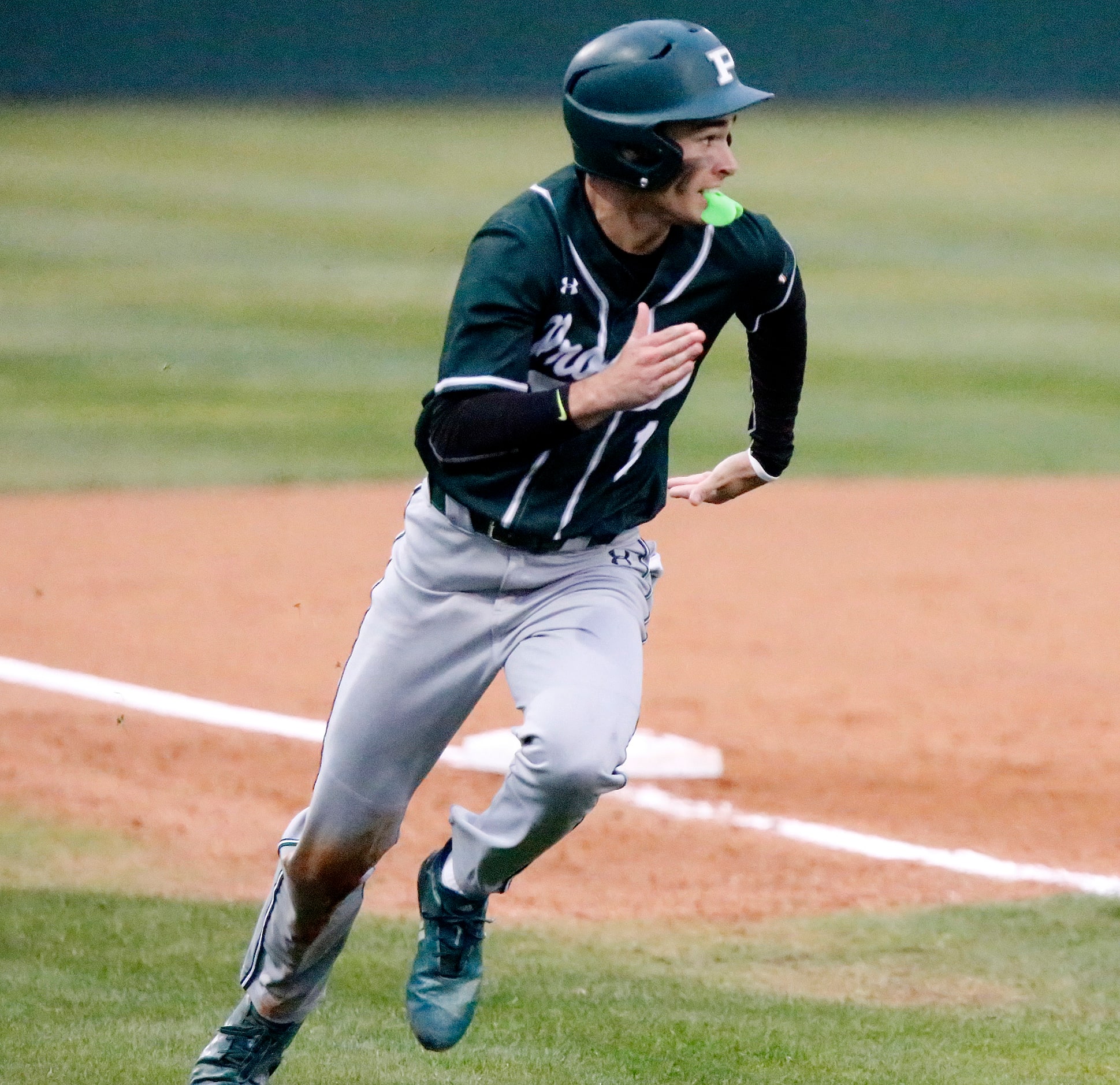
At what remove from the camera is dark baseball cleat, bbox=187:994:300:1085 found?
3633mm

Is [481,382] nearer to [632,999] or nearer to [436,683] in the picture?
[436,683]

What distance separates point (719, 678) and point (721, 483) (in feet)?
10.3

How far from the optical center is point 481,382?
3.32 meters

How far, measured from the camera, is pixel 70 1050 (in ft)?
12.4

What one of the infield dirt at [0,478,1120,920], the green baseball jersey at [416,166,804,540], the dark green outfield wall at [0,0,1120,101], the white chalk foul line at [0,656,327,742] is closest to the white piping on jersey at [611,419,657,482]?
the green baseball jersey at [416,166,804,540]

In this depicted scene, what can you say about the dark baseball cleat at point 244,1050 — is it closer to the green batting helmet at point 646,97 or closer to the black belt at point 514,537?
the black belt at point 514,537

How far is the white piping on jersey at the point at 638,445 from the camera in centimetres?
356

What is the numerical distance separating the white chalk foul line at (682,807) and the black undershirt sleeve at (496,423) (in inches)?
98.1

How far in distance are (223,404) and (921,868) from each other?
8292 millimetres

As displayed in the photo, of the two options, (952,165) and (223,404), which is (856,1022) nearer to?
(223,404)

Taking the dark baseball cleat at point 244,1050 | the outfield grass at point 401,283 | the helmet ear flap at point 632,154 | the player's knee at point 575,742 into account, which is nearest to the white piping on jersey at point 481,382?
the helmet ear flap at point 632,154

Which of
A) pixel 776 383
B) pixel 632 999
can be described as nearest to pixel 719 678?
pixel 632 999

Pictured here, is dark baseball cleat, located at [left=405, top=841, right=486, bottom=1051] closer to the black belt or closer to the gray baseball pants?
the gray baseball pants

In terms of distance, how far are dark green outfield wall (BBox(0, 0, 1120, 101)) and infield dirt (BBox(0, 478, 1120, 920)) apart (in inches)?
628
